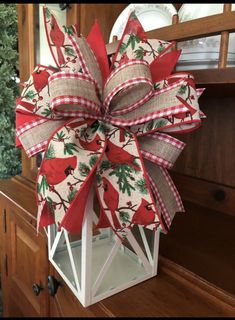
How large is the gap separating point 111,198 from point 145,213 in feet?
0.16

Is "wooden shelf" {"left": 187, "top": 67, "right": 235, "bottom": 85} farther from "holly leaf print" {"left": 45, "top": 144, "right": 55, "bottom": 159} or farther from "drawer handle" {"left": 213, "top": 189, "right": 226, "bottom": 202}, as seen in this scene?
"drawer handle" {"left": 213, "top": 189, "right": 226, "bottom": 202}

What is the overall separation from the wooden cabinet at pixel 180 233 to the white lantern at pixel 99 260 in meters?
0.02

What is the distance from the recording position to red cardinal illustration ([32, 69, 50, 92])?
0.37m

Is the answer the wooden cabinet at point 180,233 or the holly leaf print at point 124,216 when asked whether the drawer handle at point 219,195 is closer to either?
the wooden cabinet at point 180,233

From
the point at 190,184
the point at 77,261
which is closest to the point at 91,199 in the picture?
the point at 77,261

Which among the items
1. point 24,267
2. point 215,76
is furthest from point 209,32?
point 24,267

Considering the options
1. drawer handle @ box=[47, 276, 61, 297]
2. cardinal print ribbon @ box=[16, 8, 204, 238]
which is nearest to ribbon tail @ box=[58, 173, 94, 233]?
cardinal print ribbon @ box=[16, 8, 204, 238]

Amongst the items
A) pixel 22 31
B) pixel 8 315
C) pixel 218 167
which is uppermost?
pixel 22 31

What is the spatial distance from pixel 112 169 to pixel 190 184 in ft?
1.59

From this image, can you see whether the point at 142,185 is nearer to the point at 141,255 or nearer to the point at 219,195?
the point at 141,255

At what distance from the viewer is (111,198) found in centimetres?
34

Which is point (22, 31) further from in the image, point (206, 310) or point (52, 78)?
point (206, 310)

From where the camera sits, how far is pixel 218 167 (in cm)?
72

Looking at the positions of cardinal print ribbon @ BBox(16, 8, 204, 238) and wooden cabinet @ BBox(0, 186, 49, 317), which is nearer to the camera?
cardinal print ribbon @ BBox(16, 8, 204, 238)
